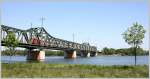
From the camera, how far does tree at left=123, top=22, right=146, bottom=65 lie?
1295cm

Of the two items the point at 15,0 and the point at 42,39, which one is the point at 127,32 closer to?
the point at 15,0

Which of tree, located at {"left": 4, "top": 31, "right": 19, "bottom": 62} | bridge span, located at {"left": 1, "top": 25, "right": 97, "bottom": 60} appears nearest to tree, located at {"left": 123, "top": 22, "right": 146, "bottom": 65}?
tree, located at {"left": 4, "top": 31, "right": 19, "bottom": 62}

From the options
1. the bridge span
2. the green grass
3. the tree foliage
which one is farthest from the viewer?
the bridge span

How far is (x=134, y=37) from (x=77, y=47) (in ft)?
115

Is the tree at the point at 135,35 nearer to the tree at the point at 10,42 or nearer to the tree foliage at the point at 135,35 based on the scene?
the tree foliage at the point at 135,35

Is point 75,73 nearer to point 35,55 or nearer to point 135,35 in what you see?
point 135,35

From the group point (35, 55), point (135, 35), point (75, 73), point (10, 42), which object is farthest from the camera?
point (35, 55)

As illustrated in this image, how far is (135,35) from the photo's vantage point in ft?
43.0

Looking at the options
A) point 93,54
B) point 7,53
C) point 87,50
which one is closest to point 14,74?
point 7,53

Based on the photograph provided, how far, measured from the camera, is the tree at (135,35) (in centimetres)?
1295

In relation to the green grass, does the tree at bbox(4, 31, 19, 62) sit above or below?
above

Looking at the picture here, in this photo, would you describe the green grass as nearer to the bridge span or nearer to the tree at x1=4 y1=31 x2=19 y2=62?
the tree at x1=4 y1=31 x2=19 y2=62

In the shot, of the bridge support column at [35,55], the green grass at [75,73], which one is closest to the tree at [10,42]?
the green grass at [75,73]

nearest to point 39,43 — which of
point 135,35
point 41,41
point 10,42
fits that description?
point 41,41
